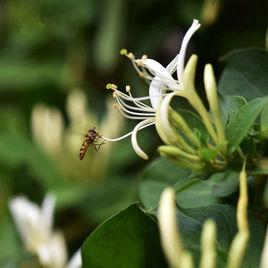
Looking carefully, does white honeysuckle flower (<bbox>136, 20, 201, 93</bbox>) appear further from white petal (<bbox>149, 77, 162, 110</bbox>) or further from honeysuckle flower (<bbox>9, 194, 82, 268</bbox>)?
honeysuckle flower (<bbox>9, 194, 82, 268</bbox>)

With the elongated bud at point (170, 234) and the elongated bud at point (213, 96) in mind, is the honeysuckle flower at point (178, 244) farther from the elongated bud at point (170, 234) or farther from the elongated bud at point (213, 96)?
the elongated bud at point (213, 96)

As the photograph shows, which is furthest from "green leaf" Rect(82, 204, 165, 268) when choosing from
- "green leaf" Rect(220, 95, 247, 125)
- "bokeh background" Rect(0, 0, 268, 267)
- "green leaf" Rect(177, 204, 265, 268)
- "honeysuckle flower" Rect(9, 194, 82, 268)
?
"bokeh background" Rect(0, 0, 268, 267)

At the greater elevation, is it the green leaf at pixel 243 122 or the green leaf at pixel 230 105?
the green leaf at pixel 230 105

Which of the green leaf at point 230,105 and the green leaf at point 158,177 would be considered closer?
the green leaf at point 230,105

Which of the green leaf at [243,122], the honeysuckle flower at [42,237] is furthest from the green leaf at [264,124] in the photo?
the honeysuckle flower at [42,237]

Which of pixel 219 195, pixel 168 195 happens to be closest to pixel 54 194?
pixel 219 195

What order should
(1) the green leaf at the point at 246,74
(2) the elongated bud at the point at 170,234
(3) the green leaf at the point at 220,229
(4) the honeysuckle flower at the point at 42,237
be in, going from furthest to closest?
(4) the honeysuckle flower at the point at 42,237 < (1) the green leaf at the point at 246,74 < (3) the green leaf at the point at 220,229 < (2) the elongated bud at the point at 170,234
